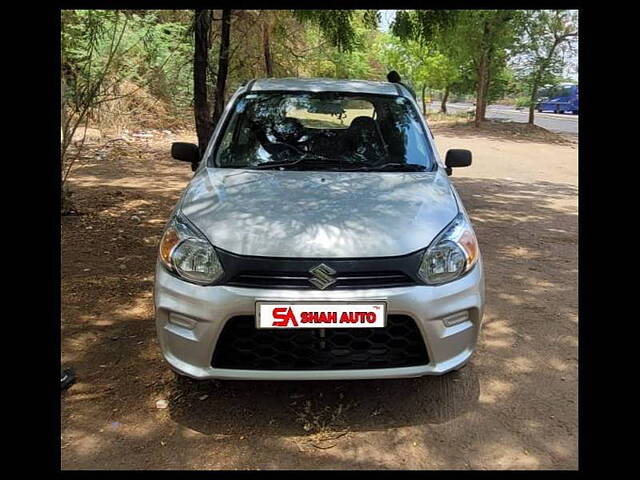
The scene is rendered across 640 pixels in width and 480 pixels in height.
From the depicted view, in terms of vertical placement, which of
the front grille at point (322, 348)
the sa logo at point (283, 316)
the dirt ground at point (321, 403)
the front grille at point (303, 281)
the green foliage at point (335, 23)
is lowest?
the dirt ground at point (321, 403)

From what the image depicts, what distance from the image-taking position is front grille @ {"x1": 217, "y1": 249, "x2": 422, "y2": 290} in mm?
2443

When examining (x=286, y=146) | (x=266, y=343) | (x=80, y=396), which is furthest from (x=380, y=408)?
(x=286, y=146)

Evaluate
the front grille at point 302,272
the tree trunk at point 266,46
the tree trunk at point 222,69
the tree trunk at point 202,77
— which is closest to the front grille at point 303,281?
the front grille at point 302,272

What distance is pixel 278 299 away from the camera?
2.39 metres

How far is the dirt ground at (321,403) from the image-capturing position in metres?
2.46

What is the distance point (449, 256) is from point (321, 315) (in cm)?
71

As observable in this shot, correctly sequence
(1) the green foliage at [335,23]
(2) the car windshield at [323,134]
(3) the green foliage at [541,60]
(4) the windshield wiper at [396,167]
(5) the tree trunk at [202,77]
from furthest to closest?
(3) the green foliage at [541,60] < (5) the tree trunk at [202,77] < (2) the car windshield at [323,134] < (4) the windshield wiper at [396,167] < (1) the green foliage at [335,23]

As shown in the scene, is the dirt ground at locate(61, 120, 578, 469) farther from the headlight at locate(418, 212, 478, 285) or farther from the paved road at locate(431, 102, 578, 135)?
the paved road at locate(431, 102, 578, 135)

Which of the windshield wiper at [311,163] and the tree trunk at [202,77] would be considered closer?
the windshield wiper at [311,163]

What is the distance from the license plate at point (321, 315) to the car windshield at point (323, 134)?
1281 millimetres

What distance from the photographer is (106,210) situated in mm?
7145

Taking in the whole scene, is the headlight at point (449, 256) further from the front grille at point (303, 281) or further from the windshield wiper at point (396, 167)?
the windshield wiper at point (396, 167)

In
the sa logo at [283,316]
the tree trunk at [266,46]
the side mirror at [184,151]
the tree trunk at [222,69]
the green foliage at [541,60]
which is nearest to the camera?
the sa logo at [283,316]

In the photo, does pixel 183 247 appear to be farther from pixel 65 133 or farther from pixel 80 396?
pixel 65 133
